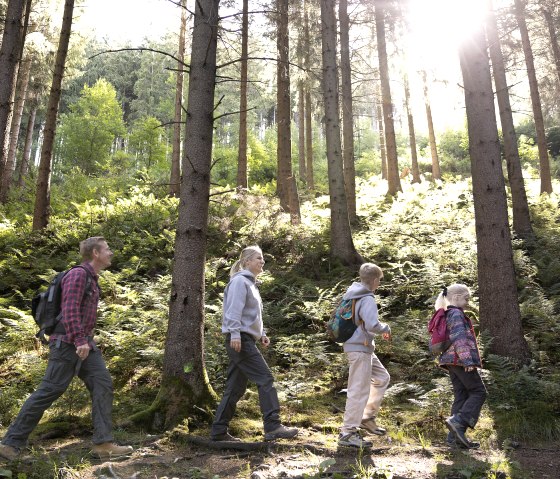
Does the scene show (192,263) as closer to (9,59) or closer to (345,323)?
(345,323)

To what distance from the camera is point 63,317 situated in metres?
4.30

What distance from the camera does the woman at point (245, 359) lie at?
4742 mm

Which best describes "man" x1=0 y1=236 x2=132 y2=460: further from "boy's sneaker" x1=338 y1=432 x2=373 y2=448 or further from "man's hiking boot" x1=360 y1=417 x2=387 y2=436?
"man's hiking boot" x1=360 y1=417 x2=387 y2=436

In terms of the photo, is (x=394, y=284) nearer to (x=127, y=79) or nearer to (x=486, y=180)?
(x=486, y=180)

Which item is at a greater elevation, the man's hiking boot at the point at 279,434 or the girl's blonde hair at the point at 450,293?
the girl's blonde hair at the point at 450,293

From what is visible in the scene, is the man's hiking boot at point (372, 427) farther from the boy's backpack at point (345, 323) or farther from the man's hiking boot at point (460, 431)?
the boy's backpack at point (345, 323)

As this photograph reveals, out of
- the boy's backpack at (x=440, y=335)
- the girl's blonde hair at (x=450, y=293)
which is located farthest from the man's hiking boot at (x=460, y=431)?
the girl's blonde hair at (x=450, y=293)

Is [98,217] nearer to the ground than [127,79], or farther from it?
nearer to the ground

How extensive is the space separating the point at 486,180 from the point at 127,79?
51956 millimetres

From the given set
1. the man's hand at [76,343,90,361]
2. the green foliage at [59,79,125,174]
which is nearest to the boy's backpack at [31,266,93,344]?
the man's hand at [76,343,90,361]

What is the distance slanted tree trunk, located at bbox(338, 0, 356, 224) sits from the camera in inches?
629

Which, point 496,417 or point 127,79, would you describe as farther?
point 127,79

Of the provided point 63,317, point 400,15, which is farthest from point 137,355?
point 400,15

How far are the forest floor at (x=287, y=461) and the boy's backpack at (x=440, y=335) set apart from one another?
94cm
